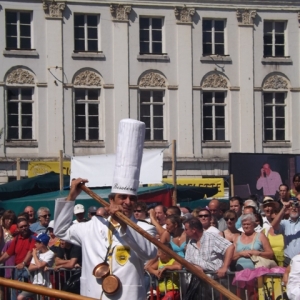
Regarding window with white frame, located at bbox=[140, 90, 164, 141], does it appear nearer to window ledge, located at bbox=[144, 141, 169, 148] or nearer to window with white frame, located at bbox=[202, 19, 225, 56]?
window ledge, located at bbox=[144, 141, 169, 148]

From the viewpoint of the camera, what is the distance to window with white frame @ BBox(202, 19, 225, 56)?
37.1 m

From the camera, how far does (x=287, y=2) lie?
1483 inches

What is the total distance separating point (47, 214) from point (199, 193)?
918cm

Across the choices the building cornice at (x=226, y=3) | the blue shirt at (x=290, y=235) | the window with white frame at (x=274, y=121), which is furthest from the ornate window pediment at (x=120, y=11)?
the blue shirt at (x=290, y=235)

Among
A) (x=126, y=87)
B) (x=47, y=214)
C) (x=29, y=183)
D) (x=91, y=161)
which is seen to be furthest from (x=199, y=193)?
(x=126, y=87)

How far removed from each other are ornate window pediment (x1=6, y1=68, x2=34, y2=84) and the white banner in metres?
16.4

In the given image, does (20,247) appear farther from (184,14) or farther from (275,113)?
(275,113)

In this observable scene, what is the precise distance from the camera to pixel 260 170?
21.0 meters

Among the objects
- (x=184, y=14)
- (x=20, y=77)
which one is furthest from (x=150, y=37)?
(x=20, y=77)

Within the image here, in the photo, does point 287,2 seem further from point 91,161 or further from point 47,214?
point 47,214

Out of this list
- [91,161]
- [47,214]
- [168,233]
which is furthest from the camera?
[91,161]

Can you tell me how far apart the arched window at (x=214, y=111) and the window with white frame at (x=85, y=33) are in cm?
495

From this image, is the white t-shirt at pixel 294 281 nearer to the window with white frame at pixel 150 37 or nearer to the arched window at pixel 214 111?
the window with white frame at pixel 150 37

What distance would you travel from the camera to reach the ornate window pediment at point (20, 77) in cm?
3500
